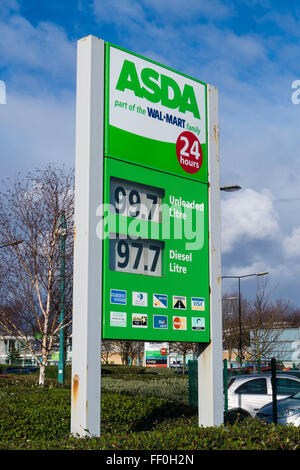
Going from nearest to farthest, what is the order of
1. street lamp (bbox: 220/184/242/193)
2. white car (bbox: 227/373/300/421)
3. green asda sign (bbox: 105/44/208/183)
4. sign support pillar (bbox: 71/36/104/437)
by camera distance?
sign support pillar (bbox: 71/36/104/437) < green asda sign (bbox: 105/44/208/183) < white car (bbox: 227/373/300/421) < street lamp (bbox: 220/184/242/193)

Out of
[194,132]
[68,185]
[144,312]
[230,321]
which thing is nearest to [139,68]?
[194,132]

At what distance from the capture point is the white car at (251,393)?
15875 millimetres

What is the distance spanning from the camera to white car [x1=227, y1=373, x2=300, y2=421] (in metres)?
15.9

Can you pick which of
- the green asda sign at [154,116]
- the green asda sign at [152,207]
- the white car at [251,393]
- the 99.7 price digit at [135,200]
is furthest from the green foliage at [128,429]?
the white car at [251,393]

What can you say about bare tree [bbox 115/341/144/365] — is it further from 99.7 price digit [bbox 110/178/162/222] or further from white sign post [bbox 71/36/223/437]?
99.7 price digit [bbox 110/178/162/222]

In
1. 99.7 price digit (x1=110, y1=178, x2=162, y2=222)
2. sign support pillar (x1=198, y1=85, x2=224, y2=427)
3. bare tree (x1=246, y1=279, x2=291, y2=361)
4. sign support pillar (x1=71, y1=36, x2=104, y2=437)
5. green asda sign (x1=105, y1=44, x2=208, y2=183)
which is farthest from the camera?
bare tree (x1=246, y1=279, x2=291, y2=361)

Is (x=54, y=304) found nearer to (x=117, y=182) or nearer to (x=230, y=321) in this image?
(x=117, y=182)

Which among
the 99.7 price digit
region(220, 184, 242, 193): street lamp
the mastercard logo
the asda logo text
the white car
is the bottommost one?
the white car

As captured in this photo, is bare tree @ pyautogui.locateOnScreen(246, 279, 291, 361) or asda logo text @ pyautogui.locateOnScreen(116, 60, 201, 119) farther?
bare tree @ pyautogui.locateOnScreen(246, 279, 291, 361)

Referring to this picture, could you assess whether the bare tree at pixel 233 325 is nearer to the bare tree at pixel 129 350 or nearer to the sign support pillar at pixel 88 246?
the bare tree at pixel 129 350

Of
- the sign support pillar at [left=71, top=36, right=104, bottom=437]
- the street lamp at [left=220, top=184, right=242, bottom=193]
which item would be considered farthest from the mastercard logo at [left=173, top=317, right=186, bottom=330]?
the street lamp at [left=220, top=184, right=242, bottom=193]

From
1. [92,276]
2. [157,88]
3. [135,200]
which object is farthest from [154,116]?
[92,276]

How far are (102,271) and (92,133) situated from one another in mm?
1774

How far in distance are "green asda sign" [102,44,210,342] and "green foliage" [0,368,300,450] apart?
153 centimetres
